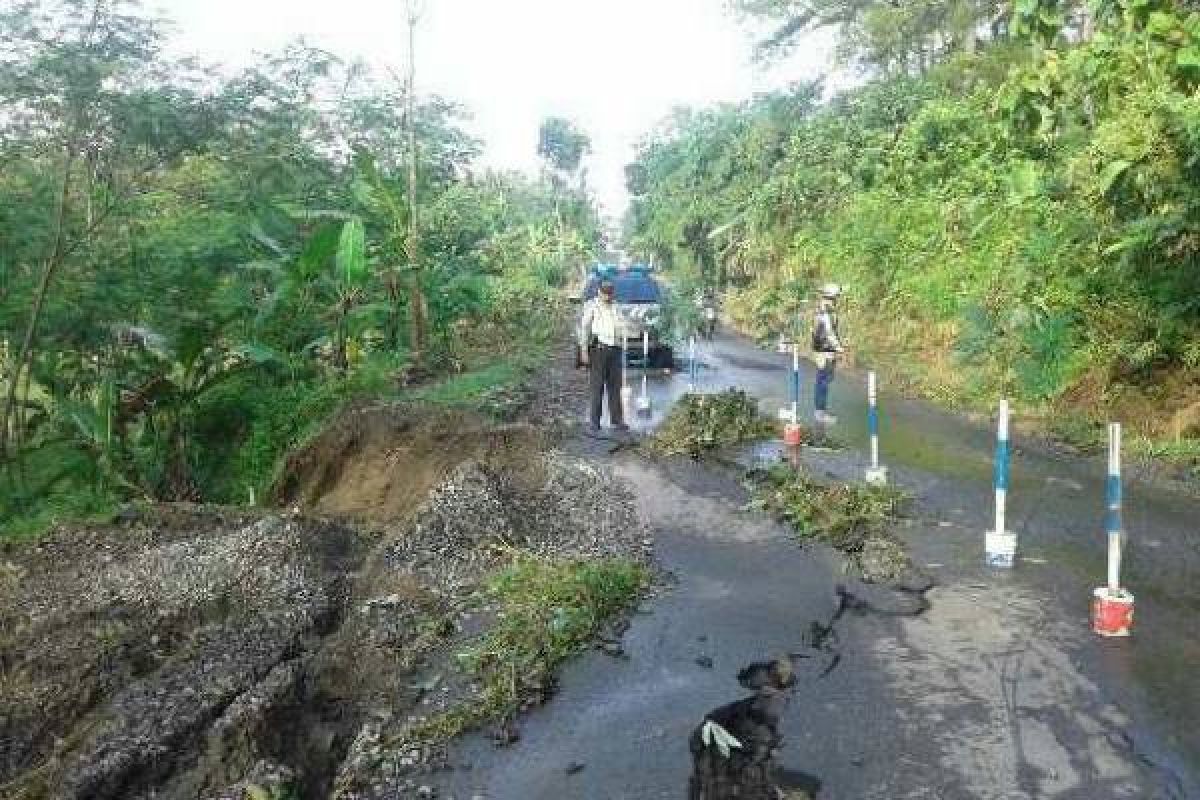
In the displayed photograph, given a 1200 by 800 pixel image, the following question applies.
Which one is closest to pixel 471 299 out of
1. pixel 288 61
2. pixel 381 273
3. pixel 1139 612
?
pixel 381 273

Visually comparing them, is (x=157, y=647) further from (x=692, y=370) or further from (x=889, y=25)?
(x=889, y=25)

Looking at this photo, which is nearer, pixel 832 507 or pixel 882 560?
pixel 882 560

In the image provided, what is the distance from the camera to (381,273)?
1664 cm

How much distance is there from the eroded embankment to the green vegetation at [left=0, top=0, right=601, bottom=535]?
2589 millimetres

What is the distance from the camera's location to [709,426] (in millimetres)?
11969

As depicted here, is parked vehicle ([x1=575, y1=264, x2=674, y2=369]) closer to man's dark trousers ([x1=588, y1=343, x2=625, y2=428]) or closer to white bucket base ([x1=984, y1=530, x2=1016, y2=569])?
man's dark trousers ([x1=588, y1=343, x2=625, y2=428])

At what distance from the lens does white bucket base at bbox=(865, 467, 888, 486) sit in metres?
9.59

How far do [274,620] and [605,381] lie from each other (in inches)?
252

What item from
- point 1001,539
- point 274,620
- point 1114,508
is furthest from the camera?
point 1001,539

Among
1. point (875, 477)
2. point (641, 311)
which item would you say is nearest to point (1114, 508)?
point (875, 477)

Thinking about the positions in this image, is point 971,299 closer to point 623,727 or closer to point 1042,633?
→ point 1042,633

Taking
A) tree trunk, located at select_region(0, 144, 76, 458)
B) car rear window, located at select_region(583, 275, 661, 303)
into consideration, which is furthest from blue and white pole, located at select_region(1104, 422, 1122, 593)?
car rear window, located at select_region(583, 275, 661, 303)

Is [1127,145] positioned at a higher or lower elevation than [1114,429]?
higher

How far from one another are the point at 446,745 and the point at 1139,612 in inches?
175
